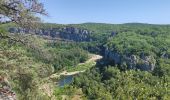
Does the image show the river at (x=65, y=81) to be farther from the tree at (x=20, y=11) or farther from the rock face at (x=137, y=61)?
the tree at (x=20, y=11)

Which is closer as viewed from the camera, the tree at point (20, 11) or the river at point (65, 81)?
the tree at point (20, 11)

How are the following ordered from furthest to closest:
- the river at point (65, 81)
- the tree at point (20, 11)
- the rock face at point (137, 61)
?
the rock face at point (137, 61) → the river at point (65, 81) → the tree at point (20, 11)

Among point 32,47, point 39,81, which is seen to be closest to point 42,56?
point 32,47

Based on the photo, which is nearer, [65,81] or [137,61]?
[65,81]

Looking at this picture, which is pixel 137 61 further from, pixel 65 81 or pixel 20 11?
pixel 20 11

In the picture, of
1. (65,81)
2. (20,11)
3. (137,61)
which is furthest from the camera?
(137,61)

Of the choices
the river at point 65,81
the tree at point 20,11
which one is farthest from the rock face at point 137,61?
the tree at point 20,11

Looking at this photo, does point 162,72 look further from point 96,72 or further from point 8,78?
point 8,78

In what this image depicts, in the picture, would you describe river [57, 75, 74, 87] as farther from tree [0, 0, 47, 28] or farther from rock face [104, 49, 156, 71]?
tree [0, 0, 47, 28]

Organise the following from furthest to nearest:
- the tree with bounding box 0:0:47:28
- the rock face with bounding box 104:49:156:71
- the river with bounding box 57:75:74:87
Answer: the rock face with bounding box 104:49:156:71, the river with bounding box 57:75:74:87, the tree with bounding box 0:0:47:28

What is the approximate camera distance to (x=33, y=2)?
40.1ft

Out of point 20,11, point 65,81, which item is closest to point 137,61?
point 65,81

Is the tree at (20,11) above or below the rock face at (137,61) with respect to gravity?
above

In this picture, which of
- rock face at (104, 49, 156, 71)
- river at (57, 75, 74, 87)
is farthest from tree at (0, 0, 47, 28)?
rock face at (104, 49, 156, 71)
